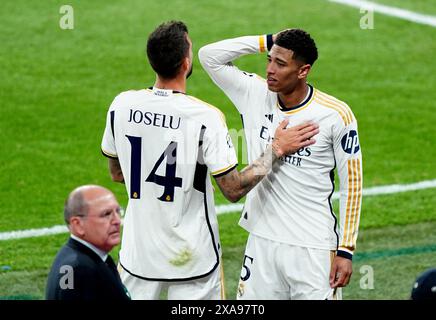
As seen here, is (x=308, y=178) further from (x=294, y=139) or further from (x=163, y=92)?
(x=163, y=92)

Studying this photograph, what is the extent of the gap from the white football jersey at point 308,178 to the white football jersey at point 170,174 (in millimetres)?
491

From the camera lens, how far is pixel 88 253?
519 centimetres

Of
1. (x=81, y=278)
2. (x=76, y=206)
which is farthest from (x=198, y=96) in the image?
(x=81, y=278)

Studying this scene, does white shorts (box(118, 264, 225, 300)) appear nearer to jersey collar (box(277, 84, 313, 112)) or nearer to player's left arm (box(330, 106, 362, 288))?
player's left arm (box(330, 106, 362, 288))

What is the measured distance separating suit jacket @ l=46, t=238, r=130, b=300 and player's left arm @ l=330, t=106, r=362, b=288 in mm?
1731

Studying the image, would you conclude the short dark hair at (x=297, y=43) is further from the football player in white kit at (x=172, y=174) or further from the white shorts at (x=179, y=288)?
the white shorts at (x=179, y=288)

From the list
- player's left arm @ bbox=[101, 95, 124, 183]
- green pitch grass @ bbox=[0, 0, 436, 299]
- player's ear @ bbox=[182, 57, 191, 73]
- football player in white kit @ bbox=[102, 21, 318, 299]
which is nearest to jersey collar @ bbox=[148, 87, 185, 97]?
football player in white kit @ bbox=[102, 21, 318, 299]

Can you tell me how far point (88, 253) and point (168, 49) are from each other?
149 centimetres

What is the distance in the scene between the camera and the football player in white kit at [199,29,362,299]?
21.2 feet

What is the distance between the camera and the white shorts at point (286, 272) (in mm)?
6531

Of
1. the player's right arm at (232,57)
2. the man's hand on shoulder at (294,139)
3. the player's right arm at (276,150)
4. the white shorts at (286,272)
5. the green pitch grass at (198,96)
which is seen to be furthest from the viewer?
the green pitch grass at (198,96)

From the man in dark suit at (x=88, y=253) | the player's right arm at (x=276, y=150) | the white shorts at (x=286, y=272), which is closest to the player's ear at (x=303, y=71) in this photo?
the player's right arm at (x=276, y=150)

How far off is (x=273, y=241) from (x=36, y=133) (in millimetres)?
5945
